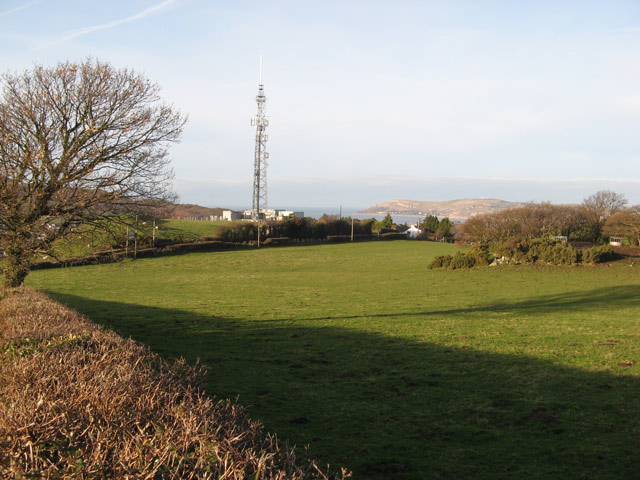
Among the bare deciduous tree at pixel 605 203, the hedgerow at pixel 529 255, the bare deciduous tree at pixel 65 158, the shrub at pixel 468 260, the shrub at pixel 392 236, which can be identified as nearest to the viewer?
the bare deciduous tree at pixel 65 158

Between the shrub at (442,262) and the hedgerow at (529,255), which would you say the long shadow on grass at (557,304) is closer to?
the hedgerow at (529,255)

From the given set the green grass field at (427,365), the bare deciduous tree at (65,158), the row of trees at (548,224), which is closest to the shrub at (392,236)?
the row of trees at (548,224)

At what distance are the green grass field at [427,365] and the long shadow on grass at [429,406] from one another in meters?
0.03

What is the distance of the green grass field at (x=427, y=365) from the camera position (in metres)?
5.65

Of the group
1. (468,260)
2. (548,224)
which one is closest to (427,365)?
(468,260)

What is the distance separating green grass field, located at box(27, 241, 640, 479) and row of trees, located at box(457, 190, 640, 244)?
12.9 metres

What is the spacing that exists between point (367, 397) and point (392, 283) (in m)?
19.2

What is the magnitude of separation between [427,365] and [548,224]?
33.7m

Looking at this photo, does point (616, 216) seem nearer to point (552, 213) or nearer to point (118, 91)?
point (552, 213)

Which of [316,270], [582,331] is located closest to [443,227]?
[316,270]

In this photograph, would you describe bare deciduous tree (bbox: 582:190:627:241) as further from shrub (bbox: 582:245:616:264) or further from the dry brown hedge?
the dry brown hedge

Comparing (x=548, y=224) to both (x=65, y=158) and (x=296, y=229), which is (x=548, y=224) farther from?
(x=65, y=158)

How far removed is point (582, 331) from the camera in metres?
12.5

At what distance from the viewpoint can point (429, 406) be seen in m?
7.17
